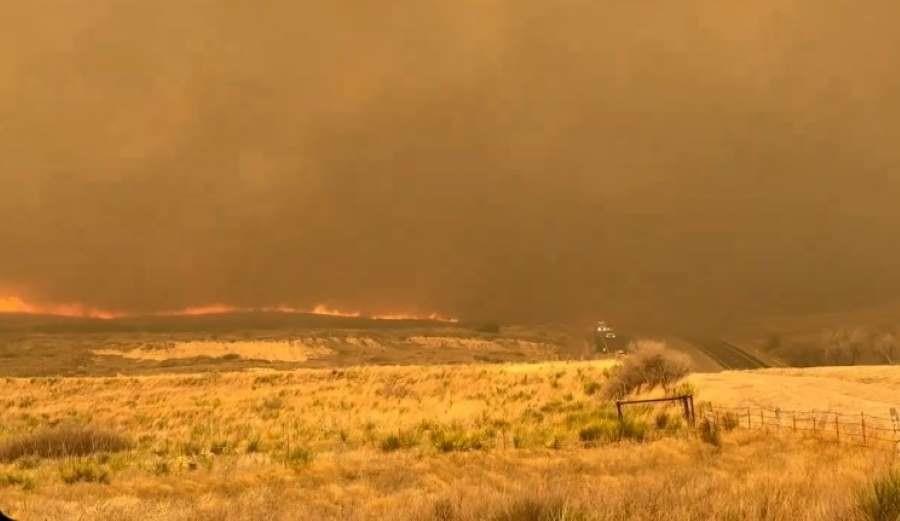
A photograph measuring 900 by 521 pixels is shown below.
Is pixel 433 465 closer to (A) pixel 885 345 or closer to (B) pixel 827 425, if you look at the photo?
(B) pixel 827 425

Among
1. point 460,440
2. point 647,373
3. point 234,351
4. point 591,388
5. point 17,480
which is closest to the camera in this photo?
point 17,480

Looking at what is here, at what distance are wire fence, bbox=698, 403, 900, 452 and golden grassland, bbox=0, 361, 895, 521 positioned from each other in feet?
3.78

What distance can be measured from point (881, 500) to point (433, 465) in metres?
11.0

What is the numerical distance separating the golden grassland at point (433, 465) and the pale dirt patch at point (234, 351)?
262 feet

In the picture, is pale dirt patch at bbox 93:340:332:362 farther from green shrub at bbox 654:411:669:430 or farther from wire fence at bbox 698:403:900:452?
wire fence at bbox 698:403:900:452

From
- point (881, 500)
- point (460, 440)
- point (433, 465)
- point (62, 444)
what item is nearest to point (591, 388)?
point (460, 440)

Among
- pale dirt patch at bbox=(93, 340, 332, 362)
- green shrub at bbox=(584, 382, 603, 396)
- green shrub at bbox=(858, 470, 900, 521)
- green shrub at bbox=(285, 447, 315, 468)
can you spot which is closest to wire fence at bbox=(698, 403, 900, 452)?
green shrub at bbox=(858, 470, 900, 521)

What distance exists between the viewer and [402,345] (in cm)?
16225

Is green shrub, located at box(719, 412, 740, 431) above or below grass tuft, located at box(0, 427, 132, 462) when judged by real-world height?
above

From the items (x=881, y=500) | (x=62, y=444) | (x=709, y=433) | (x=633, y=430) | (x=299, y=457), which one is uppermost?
(x=881, y=500)

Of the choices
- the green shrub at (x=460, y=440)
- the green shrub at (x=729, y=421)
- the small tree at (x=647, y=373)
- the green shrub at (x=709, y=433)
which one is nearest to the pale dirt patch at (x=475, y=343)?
the small tree at (x=647, y=373)

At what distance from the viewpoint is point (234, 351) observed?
136 m

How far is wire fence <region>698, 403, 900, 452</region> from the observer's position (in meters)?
19.2

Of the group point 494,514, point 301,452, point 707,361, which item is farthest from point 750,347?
point 494,514
